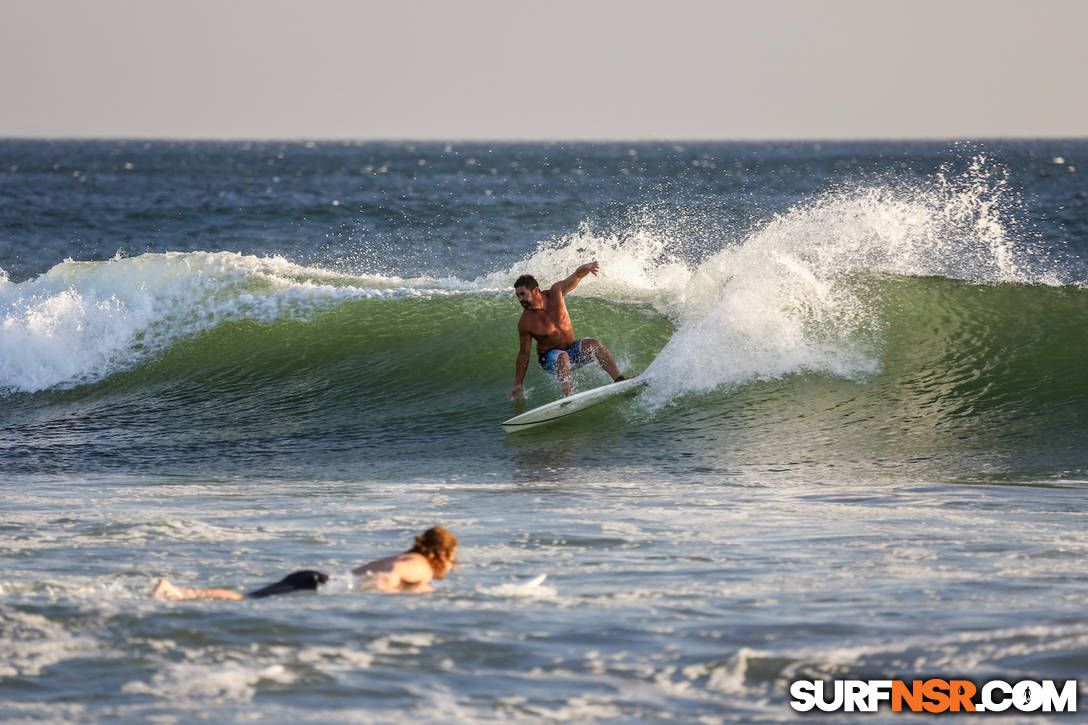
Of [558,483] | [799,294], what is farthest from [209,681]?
[799,294]

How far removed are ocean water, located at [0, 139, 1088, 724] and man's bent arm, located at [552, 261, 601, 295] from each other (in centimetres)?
105

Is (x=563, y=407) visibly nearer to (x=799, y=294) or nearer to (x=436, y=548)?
(x=799, y=294)

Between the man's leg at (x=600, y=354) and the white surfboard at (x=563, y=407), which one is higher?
the man's leg at (x=600, y=354)

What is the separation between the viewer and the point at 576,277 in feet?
35.8

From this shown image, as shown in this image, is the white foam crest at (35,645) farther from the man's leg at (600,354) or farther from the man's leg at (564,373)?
the man's leg at (600,354)

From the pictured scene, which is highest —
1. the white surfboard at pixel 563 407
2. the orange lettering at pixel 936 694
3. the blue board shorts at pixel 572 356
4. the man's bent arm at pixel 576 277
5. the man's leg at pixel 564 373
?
the man's bent arm at pixel 576 277

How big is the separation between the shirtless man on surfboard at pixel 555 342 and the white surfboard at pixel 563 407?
0.13 m

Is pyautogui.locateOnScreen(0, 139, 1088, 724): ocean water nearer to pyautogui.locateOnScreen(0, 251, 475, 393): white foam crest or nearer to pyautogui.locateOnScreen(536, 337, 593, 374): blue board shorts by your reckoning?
pyautogui.locateOnScreen(0, 251, 475, 393): white foam crest

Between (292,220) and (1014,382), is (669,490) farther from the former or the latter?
(292,220)

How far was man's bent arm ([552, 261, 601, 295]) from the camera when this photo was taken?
1066cm

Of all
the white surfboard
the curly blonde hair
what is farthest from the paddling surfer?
the white surfboard

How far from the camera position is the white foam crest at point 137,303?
1438cm

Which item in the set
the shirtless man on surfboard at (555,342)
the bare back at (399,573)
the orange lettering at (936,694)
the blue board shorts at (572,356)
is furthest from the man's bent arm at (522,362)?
A: the orange lettering at (936,694)

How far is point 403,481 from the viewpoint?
30.2 feet
